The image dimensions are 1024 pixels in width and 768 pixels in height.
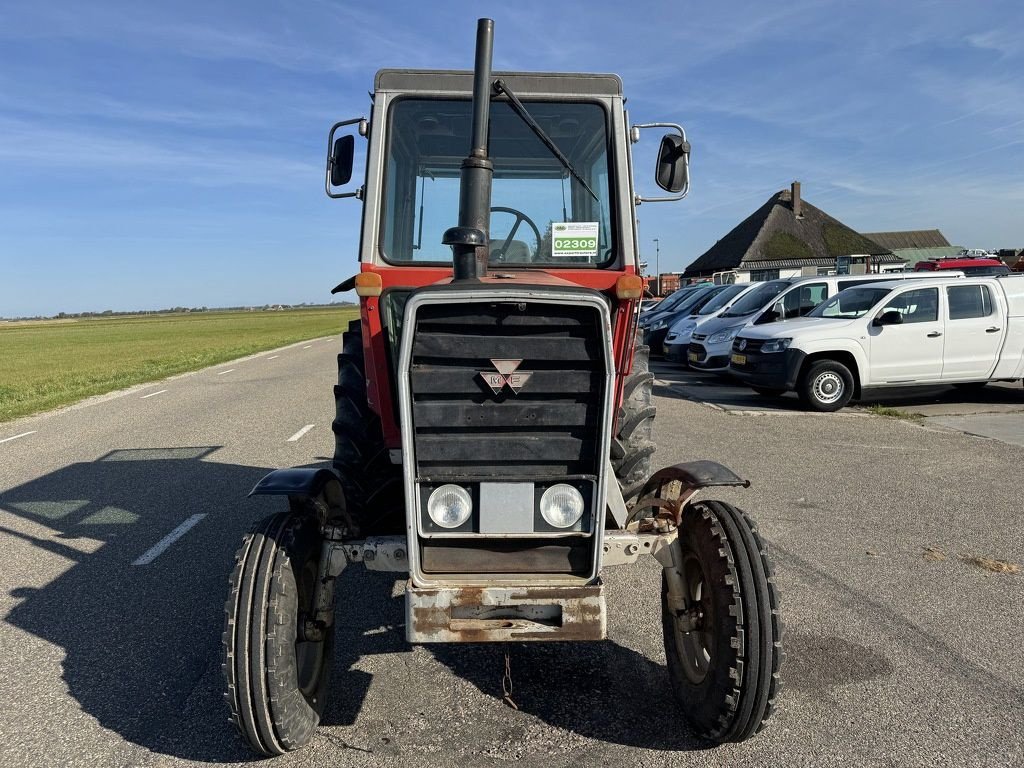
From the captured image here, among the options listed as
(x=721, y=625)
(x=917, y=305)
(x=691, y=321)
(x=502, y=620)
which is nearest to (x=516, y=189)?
(x=502, y=620)

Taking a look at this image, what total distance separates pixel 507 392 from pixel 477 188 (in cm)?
89

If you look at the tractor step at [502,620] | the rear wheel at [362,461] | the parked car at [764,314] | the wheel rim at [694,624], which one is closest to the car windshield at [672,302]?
the parked car at [764,314]

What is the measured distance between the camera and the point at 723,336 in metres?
15.7

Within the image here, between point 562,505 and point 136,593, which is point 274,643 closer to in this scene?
point 562,505

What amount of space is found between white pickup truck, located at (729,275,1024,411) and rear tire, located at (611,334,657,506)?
23.7ft

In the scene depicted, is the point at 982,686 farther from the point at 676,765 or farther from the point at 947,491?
the point at 947,491

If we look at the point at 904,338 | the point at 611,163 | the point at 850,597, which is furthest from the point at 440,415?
the point at 904,338

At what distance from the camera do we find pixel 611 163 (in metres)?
4.08

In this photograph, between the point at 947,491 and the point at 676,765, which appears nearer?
the point at 676,765

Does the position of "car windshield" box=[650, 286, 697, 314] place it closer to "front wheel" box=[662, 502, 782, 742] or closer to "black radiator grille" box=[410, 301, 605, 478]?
"front wheel" box=[662, 502, 782, 742]

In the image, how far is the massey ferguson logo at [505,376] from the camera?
282cm

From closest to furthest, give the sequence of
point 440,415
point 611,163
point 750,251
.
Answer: point 440,415 → point 611,163 → point 750,251

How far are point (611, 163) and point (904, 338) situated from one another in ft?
29.7

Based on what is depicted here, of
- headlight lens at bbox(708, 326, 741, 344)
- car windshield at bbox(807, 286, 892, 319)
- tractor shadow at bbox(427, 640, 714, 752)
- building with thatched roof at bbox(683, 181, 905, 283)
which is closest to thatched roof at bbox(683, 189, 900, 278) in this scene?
building with thatched roof at bbox(683, 181, 905, 283)
